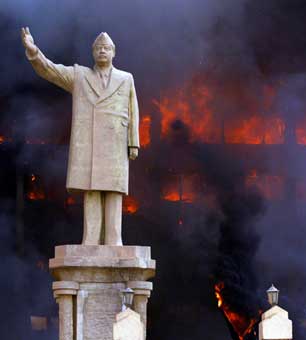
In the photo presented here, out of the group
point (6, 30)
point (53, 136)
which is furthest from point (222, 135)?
point (6, 30)

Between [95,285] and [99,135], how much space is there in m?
2.21

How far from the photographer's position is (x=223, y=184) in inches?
1346

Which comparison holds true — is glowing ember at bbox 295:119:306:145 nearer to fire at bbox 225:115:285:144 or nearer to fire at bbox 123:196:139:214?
fire at bbox 225:115:285:144

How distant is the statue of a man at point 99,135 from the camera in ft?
49.5

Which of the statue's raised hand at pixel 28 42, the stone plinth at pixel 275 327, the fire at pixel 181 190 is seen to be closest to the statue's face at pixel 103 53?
the statue's raised hand at pixel 28 42

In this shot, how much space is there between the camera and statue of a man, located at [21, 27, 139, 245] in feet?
49.5

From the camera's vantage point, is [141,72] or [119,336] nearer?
[119,336]

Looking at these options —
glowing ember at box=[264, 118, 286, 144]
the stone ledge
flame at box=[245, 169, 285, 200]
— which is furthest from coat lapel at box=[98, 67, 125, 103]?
glowing ember at box=[264, 118, 286, 144]

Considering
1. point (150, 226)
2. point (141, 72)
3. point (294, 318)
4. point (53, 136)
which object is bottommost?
point (294, 318)

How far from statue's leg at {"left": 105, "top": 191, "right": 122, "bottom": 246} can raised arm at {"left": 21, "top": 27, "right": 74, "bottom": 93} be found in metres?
1.77

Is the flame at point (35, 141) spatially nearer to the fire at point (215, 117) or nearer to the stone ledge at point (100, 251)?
the fire at point (215, 117)

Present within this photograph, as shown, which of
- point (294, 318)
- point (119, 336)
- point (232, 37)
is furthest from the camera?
point (232, 37)

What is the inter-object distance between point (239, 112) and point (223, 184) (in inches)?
103

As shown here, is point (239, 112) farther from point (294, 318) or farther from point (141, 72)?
point (294, 318)
